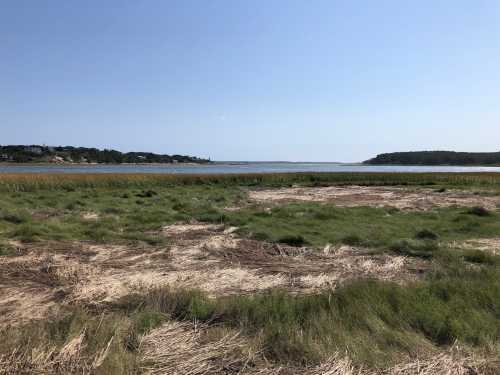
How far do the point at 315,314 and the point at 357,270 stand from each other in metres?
2.73

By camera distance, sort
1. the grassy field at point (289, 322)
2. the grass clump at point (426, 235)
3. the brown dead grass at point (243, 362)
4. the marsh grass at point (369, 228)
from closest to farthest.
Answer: the brown dead grass at point (243, 362) → the grassy field at point (289, 322) → the marsh grass at point (369, 228) → the grass clump at point (426, 235)

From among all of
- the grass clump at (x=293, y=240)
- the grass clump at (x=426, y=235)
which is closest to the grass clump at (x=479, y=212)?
the grass clump at (x=426, y=235)

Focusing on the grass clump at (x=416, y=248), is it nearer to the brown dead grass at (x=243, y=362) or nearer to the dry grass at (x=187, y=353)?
the brown dead grass at (x=243, y=362)

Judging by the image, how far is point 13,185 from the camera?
99.9 ft

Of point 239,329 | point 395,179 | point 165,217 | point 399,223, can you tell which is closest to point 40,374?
point 239,329

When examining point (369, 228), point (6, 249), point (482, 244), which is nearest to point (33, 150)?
point (6, 249)

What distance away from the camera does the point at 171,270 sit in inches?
272

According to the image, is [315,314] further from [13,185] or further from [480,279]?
[13,185]

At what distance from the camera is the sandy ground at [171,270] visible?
5426 mm

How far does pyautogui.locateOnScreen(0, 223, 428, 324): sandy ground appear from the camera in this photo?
543 centimetres

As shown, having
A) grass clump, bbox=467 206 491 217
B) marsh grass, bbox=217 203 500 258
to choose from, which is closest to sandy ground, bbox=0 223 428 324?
marsh grass, bbox=217 203 500 258

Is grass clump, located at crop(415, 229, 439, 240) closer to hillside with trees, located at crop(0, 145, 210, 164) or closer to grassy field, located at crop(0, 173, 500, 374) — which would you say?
grassy field, located at crop(0, 173, 500, 374)

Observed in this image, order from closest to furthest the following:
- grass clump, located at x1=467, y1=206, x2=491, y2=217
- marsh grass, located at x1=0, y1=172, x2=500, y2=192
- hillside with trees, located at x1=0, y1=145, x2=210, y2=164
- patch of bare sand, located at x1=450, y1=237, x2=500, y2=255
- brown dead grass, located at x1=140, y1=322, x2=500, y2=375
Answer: brown dead grass, located at x1=140, y1=322, x2=500, y2=375, patch of bare sand, located at x1=450, y1=237, x2=500, y2=255, grass clump, located at x1=467, y1=206, x2=491, y2=217, marsh grass, located at x1=0, y1=172, x2=500, y2=192, hillside with trees, located at x1=0, y1=145, x2=210, y2=164

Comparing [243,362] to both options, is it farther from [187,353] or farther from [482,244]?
[482,244]
